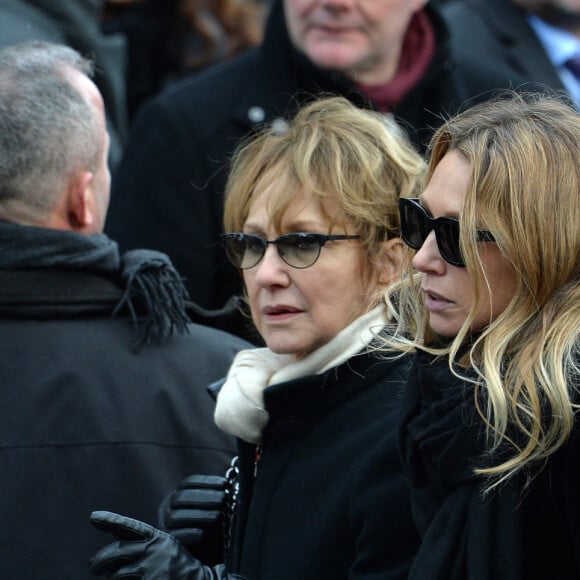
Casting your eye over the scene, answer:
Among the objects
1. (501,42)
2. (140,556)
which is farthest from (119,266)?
(501,42)

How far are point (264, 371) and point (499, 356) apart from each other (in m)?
0.74

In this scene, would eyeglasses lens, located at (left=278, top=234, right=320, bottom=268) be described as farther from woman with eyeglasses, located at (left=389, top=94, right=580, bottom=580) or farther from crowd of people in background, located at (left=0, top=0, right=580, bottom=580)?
woman with eyeglasses, located at (left=389, top=94, right=580, bottom=580)

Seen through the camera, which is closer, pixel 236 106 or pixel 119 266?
pixel 119 266

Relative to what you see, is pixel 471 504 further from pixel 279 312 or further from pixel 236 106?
pixel 236 106

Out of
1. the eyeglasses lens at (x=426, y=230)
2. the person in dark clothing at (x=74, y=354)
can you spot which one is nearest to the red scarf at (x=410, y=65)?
the person in dark clothing at (x=74, y=354)

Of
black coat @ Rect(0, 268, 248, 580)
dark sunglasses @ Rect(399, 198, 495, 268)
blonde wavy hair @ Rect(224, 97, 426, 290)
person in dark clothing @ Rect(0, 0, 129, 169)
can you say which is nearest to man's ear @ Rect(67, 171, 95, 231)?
black coat @ Rect(0, 268, 248, 580)

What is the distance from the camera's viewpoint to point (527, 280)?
2086 mm

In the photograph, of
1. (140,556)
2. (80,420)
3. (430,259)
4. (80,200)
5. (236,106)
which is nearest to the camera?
(430,259)

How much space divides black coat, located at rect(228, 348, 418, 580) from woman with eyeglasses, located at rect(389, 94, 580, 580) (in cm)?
16

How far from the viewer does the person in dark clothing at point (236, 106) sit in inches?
159

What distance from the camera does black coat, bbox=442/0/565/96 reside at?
4.98m

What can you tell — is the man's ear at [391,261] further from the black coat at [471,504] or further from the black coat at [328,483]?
the black coat at [471,504]

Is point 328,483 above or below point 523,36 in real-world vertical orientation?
below

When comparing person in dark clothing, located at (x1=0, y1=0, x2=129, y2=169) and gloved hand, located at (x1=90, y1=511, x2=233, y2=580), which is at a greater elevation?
person in dark clothing, located at (x1=0, y1=0, x2=129, y2=169)
